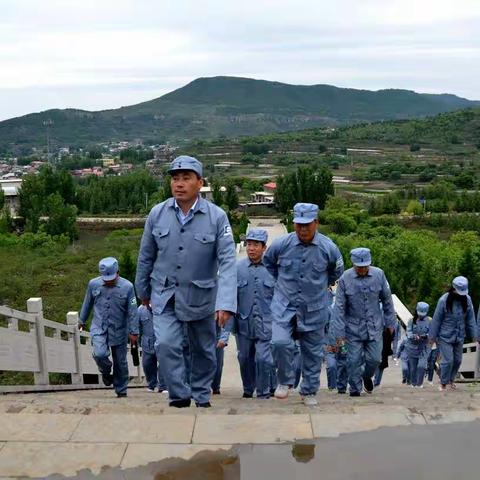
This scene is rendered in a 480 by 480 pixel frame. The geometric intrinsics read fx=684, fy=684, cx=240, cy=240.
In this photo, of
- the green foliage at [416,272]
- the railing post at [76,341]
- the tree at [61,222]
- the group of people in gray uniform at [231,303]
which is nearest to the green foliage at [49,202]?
the tree at [61,222]

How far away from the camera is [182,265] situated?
4.60 m

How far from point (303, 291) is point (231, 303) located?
3.36 ft

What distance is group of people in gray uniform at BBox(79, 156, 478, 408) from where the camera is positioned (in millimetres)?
4617

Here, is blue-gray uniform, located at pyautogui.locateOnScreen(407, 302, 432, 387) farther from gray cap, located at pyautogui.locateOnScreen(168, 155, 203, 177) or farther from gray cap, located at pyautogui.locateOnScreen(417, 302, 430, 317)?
gray cap, located at pyautogui.locateOnScreen(168, 155, 203, 177)

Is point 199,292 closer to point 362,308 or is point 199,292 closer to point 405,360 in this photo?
point 362,308

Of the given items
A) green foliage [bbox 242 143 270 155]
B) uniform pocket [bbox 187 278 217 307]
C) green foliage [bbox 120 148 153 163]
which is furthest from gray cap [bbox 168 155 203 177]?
→ green foliage [bbox 120 148 153 163]

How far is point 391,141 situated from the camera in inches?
4552

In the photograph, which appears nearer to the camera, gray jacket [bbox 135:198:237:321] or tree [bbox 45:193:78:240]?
gray jacket [bbox 135:198:237:321]

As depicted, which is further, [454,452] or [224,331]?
[224,331]

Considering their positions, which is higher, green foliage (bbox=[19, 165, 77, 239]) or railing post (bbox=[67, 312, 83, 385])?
railing post (bbox=[67, 312, 83, 385])

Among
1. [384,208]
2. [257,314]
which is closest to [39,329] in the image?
[257,314]

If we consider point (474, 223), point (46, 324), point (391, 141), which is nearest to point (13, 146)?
point (391, 141)

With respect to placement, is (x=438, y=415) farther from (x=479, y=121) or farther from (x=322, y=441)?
(x=479, y=121)

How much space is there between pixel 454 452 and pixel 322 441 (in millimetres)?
725
